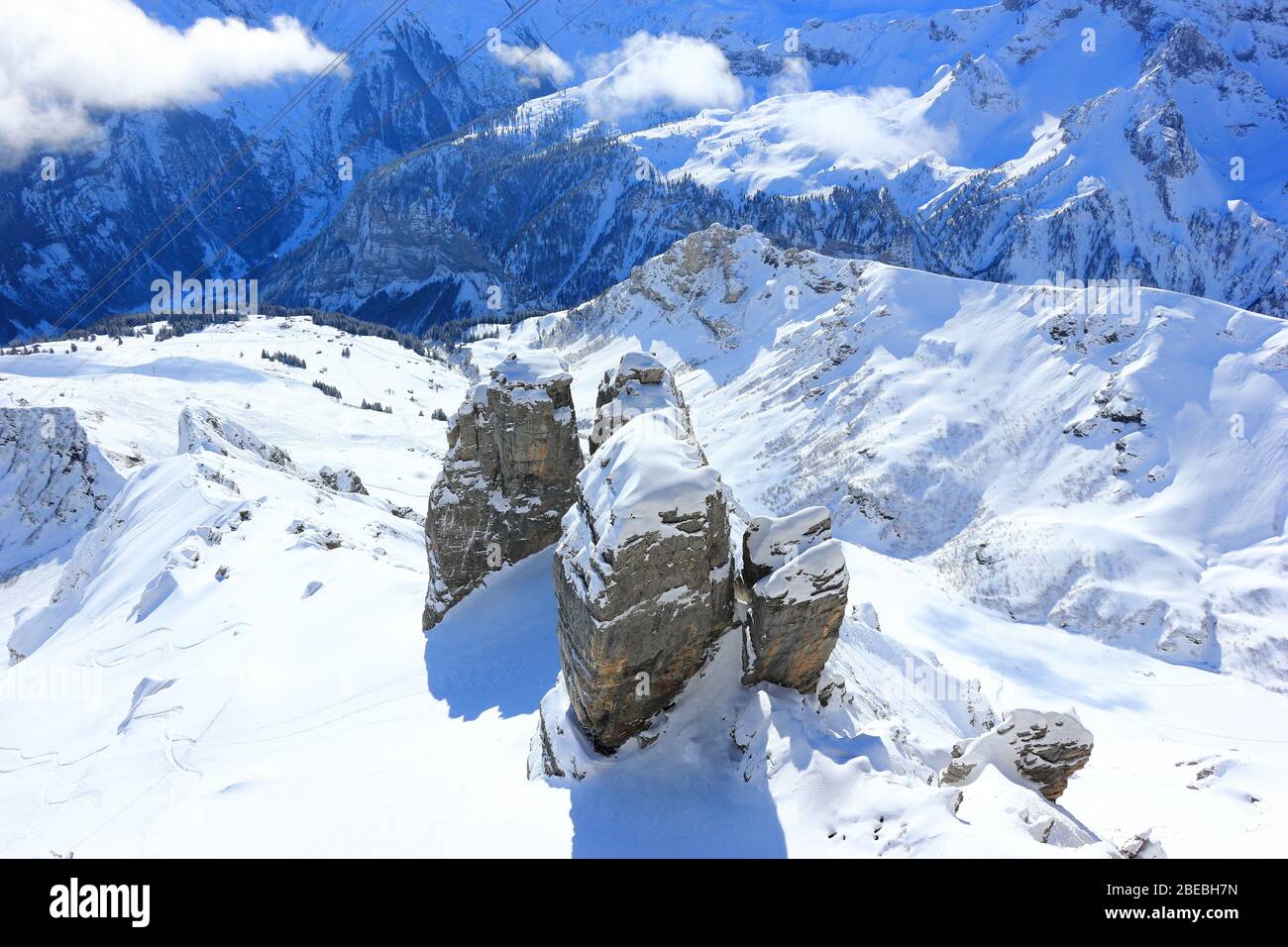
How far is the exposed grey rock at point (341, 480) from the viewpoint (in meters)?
66.1

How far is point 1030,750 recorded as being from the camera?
22484 mm

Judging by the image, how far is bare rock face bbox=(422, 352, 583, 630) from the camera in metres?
31.6

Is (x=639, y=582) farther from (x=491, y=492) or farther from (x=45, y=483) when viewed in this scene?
(x=45, y=483)

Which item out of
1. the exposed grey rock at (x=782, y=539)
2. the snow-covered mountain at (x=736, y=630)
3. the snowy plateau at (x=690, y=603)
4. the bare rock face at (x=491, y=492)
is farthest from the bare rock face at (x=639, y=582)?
the bare rock face at (x=491, y=492)

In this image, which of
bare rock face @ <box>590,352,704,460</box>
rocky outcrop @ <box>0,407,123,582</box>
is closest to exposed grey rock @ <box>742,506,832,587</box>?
bare rock face @ <box>590,352,704,460</box>

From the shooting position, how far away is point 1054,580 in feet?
227

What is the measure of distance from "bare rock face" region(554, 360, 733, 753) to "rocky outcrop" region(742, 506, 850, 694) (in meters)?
1.33

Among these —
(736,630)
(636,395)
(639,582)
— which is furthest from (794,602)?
(636,395)

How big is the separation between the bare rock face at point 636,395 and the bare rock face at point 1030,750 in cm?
1491

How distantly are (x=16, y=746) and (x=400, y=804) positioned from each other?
85.6ft
